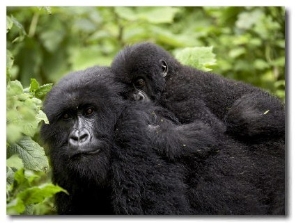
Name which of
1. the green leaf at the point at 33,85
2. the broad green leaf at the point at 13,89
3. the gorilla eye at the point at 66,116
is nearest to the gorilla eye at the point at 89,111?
the gorilla eye at the point at 66,116

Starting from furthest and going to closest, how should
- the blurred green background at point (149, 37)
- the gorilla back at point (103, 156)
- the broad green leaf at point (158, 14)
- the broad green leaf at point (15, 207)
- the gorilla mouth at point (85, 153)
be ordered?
1. the blurred green background at point (149, 37)
2. the broad green leaf at point (158, 14)
3. the gorilla mouth at point (85, 153)
4. the gorilla back at point (103, 156)
5. the broad green leaf at point (15, 207)

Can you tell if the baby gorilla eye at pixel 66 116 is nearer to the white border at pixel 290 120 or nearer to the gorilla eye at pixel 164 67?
the white border at pixel 290 120

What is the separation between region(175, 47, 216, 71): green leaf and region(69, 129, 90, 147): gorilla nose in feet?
5.58

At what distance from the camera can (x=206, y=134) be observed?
4.29 metres

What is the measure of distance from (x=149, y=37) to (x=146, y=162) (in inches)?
105

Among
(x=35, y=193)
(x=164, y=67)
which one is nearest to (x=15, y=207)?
(x=35, y=193)

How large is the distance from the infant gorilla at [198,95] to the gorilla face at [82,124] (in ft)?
0.87

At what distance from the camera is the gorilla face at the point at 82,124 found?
4.26 meters

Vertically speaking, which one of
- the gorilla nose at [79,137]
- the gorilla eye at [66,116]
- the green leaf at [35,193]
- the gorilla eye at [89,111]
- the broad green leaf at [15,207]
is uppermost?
the gorilla eye at [89,111]

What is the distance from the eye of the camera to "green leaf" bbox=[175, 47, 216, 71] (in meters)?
5.57

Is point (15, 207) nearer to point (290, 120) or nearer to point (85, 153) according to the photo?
point (85, 153)

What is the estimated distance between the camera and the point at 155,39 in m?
6.66
